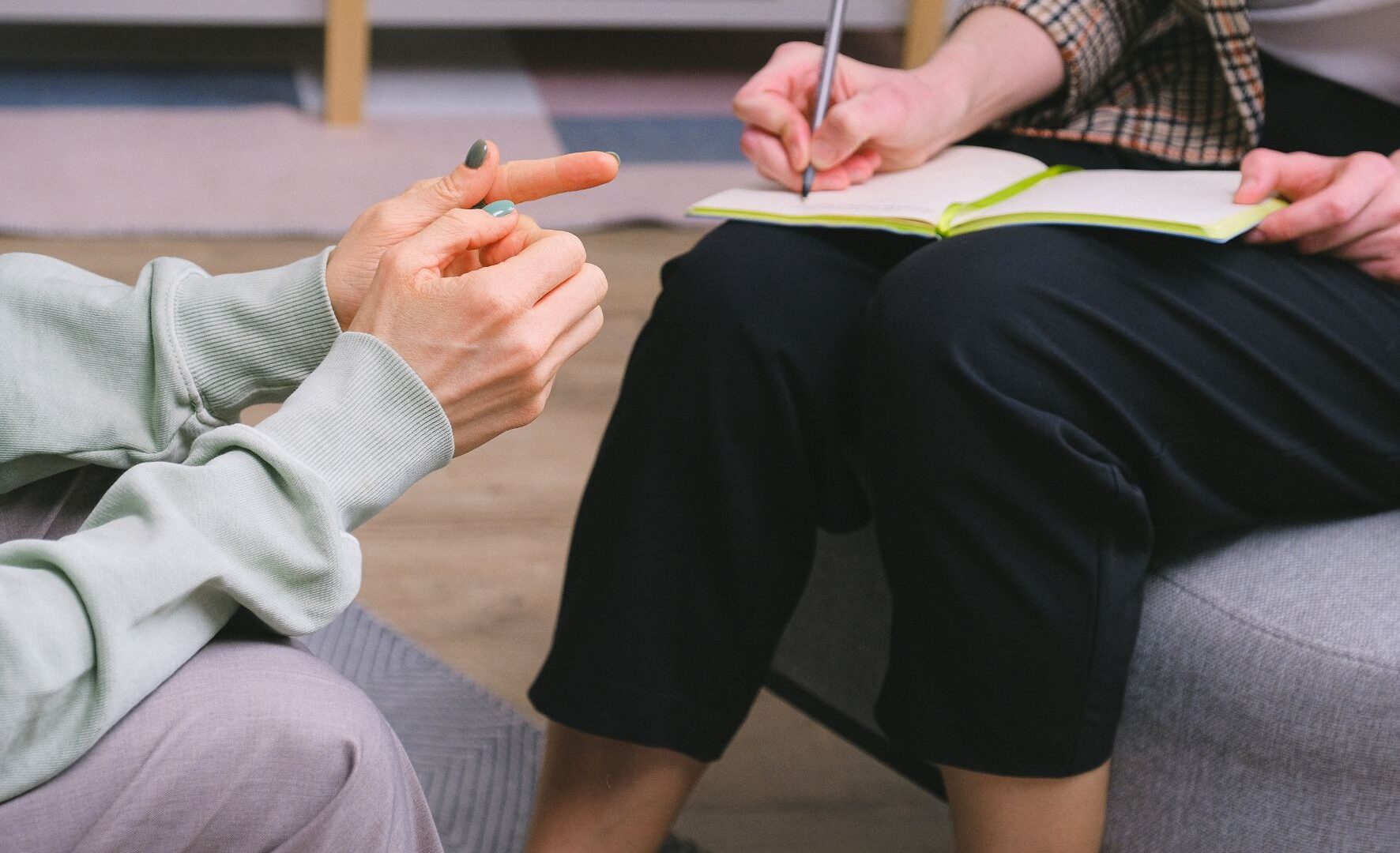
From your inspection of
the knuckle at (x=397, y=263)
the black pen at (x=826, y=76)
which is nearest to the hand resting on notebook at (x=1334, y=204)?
the black pen at (x=826, y=76)

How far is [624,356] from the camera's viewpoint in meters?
1.75

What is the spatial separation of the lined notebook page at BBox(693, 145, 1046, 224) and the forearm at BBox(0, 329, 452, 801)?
375 mm

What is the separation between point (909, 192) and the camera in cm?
91

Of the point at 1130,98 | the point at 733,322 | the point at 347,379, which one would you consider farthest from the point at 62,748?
the point at 1130,98

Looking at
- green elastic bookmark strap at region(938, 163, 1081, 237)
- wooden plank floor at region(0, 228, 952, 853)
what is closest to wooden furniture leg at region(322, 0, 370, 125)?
wooden plank floor at region(0, 228, 952, 853)

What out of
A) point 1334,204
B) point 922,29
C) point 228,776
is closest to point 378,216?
point 228,776

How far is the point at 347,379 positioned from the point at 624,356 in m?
1.19

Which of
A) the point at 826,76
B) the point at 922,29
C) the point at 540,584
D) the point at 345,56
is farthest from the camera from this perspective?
the point at 922,29

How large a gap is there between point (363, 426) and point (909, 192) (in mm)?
460

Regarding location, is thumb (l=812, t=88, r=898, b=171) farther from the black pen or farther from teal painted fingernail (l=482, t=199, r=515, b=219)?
teal painted fingernail (l=482, t=199, r=515, b=219)

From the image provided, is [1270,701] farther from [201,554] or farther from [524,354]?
[201,554]

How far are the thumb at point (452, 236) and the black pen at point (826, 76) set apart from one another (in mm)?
316

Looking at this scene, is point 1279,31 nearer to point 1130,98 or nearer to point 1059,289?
point 1130,98

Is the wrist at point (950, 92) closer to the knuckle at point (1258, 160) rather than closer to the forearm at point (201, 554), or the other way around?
the knuckle at point (1258, 160)
